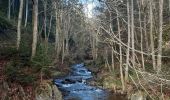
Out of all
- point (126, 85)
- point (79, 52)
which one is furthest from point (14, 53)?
point (79, 52)

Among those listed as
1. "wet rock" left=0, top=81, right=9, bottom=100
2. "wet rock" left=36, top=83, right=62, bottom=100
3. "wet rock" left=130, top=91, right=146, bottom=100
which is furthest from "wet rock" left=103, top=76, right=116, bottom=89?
"wet rock" left=0, top=81, right=9, bottom=100

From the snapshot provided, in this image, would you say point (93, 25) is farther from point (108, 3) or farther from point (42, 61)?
point (42, 61)

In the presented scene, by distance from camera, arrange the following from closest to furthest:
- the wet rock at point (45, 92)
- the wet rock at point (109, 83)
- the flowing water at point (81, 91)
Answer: the wet rock at point (45, 92) → the flowing water at point (81, 91) → the wet rock at point (109, 83)

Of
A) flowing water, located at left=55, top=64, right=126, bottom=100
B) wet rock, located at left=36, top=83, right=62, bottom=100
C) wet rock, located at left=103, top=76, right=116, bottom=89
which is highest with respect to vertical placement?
wet rock, located at left=36, top=83, right=62, bottom=100

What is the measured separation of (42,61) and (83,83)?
12.3 metres

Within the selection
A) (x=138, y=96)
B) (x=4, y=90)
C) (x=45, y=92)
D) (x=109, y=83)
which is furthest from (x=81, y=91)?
Answer: (x=4, y=90)

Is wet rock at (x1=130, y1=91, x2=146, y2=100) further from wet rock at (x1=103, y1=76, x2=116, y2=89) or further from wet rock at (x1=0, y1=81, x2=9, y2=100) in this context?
wet rock at (x1=0, y1=81, x2=9, y2=100)

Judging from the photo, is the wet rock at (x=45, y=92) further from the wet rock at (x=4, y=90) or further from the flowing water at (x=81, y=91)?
the flowing water at (x=81, y=91)

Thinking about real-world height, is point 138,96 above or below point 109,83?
below

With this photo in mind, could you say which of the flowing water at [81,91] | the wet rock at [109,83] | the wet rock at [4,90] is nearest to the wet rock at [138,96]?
the flowing water at [81,91]

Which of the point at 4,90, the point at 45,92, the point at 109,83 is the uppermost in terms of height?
the point at 4,90

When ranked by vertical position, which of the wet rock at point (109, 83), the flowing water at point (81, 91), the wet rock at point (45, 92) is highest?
the wet rock at point (45, 92)

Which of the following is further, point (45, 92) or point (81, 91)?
point (81, 91)

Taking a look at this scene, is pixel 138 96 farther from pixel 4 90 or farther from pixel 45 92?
pixel 4 90
